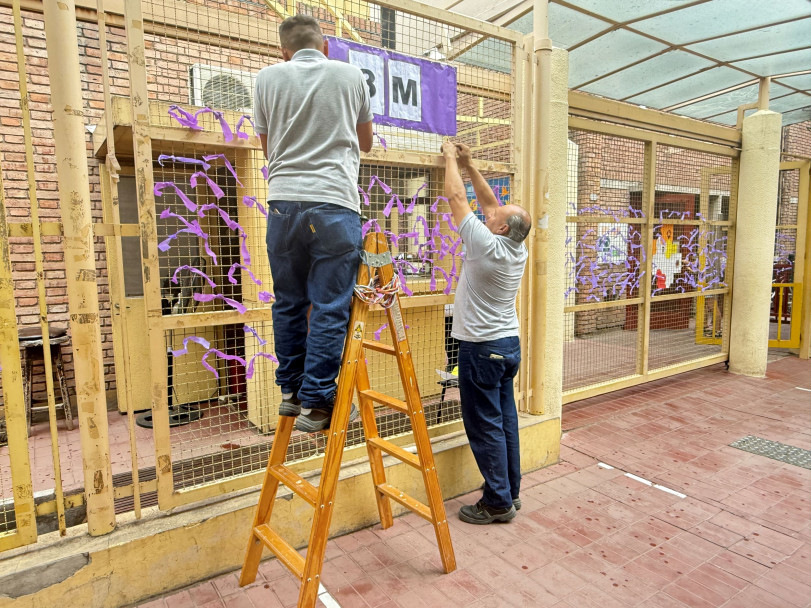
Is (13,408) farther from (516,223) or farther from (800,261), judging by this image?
(800,261)

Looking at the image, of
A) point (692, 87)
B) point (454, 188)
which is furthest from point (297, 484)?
point (692, 87)

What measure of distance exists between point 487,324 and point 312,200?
148 centimetres

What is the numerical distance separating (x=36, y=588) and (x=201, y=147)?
7.47 ft

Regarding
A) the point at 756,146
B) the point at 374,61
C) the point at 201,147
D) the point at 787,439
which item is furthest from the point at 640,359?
the point at 201,147

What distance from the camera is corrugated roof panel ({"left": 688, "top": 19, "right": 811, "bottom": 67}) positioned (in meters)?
5.58

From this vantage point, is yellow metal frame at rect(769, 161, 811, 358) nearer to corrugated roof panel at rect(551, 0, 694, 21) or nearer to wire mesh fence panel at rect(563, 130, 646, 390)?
wire mesh fence panel at rect(563, 130, 646, 390)

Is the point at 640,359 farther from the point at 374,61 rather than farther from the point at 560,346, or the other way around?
the point at 374,61

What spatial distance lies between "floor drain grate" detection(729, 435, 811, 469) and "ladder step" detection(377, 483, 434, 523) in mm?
3281

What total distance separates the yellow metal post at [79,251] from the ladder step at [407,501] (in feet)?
4.62

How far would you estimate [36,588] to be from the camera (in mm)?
2266

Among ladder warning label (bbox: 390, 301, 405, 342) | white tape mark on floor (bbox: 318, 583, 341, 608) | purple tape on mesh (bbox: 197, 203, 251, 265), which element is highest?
purple tape on mesh (bbox: 197, 203, 251, 265)

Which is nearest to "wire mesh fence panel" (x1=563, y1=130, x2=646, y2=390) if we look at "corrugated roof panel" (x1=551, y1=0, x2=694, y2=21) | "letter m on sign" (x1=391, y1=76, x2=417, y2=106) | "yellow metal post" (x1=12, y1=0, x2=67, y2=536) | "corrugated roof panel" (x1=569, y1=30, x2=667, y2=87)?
"corrugated roof panel" (x1=569, y1=30, x2=667, y2=87)

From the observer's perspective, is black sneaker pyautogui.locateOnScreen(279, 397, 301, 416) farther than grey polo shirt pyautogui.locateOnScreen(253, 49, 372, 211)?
Yes

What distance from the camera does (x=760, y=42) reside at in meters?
5.94
